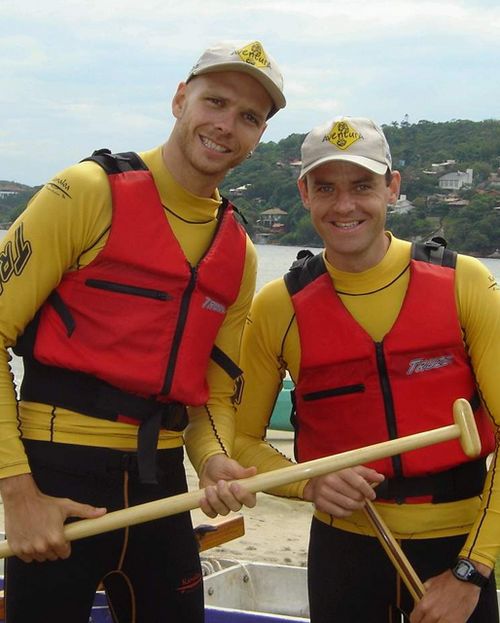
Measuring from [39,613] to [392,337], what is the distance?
4.43 ft

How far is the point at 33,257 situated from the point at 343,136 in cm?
106

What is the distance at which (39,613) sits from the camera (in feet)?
7.77

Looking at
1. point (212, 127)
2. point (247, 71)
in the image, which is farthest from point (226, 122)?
point (247, 71)

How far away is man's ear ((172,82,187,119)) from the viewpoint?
267 cm

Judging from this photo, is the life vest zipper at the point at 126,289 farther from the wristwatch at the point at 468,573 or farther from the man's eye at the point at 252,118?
the wristwatch at the point at 468,573

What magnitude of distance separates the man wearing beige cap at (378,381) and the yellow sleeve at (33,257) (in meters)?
0.78

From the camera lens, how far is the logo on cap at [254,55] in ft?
8.36

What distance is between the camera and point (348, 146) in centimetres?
264

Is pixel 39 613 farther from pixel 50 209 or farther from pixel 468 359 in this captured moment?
pixel 468 359

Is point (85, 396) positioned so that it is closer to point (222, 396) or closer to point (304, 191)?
point (222, 396)

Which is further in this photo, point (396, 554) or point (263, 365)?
point (263, 365)

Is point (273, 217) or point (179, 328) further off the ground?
point (273, 217)

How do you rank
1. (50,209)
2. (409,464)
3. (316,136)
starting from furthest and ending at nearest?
1. (316,136)
2. (409,464)
3. (50,209)

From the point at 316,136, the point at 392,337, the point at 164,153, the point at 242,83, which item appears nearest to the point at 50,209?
the point at 164,153
